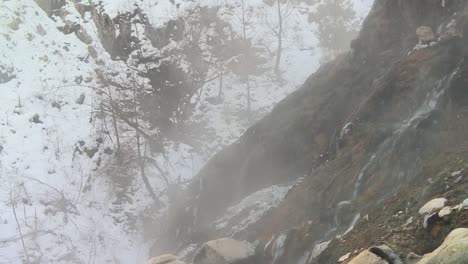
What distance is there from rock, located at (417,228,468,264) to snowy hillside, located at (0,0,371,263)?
15017 millimetres

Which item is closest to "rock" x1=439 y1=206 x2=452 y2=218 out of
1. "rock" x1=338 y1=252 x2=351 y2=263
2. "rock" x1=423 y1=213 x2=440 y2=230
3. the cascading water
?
"rock" x1=423 y1=213 x2=440 y2=230

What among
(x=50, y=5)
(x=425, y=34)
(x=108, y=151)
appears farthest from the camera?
(x=50, y=5)

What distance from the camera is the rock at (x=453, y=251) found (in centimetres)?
399

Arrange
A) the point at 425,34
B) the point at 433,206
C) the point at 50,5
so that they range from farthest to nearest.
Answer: the point at 50,5
the point at 425,34
the point at 433,206

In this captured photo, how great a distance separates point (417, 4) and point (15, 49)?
18.2 meters

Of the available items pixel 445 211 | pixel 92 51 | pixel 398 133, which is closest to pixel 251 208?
pixel 398 133

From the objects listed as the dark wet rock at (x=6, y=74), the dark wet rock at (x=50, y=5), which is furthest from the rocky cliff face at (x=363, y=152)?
the dark wet rock at (x=50, y=5)

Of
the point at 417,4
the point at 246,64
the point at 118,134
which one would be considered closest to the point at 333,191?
the point at 417,4

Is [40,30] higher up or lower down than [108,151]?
higher up

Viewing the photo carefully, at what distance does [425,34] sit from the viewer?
11398mm

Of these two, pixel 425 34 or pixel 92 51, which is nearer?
pixel 425 34

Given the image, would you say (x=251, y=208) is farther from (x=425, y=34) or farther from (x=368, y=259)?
(x=368, y=259)

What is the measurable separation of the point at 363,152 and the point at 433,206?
4356 mm

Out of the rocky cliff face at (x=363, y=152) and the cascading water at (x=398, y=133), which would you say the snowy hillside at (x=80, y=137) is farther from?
the cascading water at (x=398, y=133)
